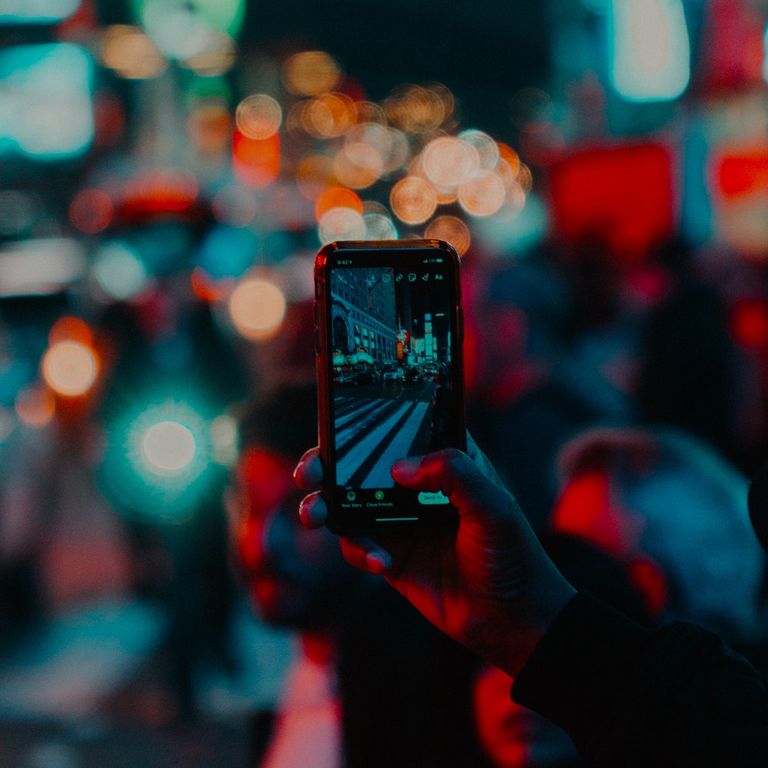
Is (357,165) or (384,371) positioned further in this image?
(357,165)

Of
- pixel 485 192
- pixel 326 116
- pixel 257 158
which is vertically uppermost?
pixel 326 116

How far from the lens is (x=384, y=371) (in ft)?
4.86

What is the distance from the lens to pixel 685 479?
2537mm

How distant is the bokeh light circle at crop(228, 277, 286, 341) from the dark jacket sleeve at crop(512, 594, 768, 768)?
9.45 m

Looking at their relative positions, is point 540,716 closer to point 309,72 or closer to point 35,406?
point 35,406

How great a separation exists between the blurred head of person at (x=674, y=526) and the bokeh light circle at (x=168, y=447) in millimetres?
2895

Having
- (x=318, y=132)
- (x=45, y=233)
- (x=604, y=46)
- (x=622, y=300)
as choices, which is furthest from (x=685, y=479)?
(x=318, y=132)

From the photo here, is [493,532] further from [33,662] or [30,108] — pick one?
[30,108]

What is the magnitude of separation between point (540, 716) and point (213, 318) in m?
4.42

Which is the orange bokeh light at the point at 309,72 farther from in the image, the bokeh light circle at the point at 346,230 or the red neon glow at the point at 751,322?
the red neon glow at the point at 751,322

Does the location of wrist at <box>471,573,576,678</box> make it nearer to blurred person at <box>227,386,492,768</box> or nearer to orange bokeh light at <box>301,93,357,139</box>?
blurred person at <box>227,386,492,768</box>

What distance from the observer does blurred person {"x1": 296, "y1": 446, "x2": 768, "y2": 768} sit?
53.1 inches

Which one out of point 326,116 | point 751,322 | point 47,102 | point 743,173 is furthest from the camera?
point 326,116

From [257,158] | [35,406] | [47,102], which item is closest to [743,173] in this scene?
[47,102]
